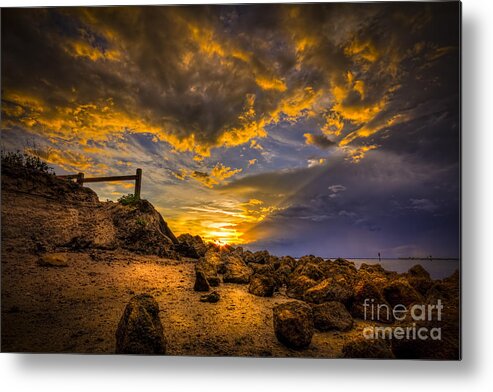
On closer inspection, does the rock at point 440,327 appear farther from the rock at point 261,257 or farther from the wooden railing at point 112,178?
the wooden railing at point 112,178

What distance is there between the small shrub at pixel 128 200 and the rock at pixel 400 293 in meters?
2.77

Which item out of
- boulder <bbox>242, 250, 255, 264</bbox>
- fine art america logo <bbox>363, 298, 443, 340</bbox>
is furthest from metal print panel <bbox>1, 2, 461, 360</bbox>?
boulder <bbox>242, 250, 255, 264</bbox>

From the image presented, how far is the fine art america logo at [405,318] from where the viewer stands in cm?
243

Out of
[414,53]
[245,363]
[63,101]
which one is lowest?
[245,363]

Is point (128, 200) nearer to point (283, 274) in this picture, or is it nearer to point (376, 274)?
point (283, 274)

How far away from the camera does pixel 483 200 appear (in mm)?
2559

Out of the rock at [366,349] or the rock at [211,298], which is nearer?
the rock at [366,349]

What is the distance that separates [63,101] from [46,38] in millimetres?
693

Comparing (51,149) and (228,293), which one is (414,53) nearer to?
(228,293)

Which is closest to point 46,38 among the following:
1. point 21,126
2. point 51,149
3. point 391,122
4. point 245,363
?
point 21,126

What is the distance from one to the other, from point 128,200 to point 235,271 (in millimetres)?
1548

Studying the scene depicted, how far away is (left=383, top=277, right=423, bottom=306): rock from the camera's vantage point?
2557 mm

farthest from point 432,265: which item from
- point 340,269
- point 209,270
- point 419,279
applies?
point 209,270

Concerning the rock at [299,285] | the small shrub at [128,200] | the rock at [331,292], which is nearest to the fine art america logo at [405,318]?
the rock at [331,292]
